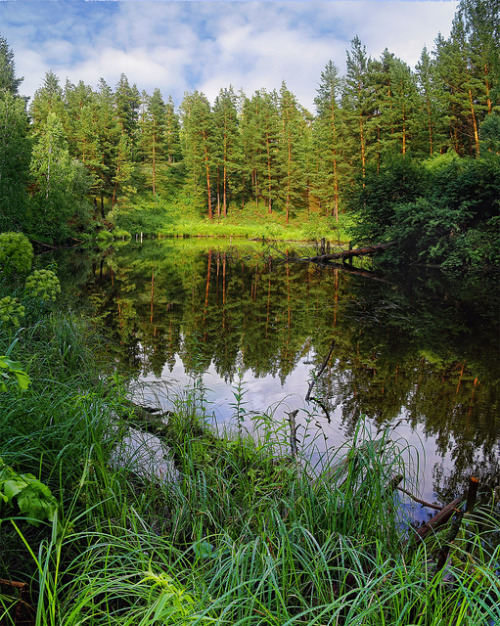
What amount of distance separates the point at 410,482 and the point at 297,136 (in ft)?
168

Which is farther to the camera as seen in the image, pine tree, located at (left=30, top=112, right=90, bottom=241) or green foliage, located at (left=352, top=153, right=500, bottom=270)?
pine tree, located at (left=30, top=112, right=90, bottom=241)

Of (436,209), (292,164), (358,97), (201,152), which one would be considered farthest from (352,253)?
(201,152)

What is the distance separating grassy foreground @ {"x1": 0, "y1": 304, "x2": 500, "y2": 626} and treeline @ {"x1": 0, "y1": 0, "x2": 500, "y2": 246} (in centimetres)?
1685

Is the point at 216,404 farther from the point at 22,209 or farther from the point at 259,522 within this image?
the point at 22,209

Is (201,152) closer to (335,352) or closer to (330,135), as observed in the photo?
(330,135)

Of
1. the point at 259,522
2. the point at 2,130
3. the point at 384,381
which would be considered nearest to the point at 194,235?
the point at 2,130

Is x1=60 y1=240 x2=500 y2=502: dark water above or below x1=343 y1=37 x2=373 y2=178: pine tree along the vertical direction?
below

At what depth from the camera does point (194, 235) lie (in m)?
47.7

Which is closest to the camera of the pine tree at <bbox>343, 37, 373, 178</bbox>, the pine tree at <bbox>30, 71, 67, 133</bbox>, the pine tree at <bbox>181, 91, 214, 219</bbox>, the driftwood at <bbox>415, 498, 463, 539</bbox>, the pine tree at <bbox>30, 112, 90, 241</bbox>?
the driftwood at <bbox>415, 498, 463, 539</bbox>

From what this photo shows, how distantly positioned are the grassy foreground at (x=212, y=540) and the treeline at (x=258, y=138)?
16851 millimetres

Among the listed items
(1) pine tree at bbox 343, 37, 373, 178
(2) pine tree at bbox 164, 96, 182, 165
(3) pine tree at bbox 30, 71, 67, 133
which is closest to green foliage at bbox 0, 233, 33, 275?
(1) pine tree at bbox 343, 37, 373, 178

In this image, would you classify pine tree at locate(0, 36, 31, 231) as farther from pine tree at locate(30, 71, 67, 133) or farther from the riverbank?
the riverbank

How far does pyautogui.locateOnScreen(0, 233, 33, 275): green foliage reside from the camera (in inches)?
278

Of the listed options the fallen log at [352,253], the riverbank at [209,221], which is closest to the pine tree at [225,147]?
the riverbank at [209,221]
